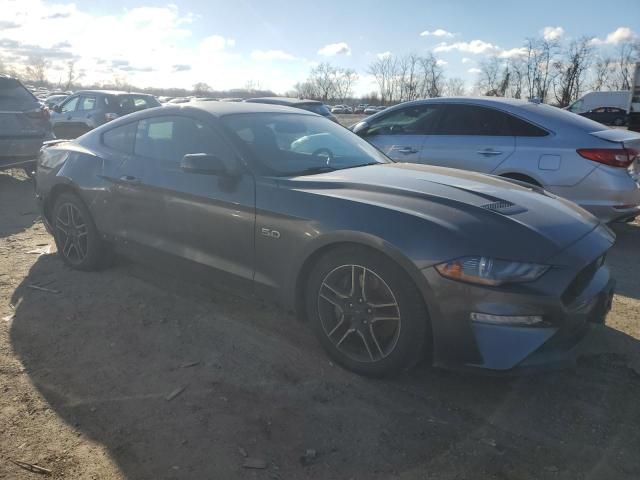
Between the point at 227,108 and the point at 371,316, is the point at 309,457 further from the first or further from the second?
the point at 227,108

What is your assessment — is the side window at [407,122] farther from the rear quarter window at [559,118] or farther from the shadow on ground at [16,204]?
the shadow on ground at [16,204]

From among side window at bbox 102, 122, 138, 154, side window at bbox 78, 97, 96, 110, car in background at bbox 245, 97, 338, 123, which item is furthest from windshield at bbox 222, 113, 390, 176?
side window at bbox 78, 97, 96, 110

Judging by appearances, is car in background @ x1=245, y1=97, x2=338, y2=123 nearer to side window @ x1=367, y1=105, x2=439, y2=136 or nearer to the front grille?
side window @ x1=367, y1=105, x2=439, y2=136

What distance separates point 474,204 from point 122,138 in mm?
2964

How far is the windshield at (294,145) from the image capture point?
3.40 meters

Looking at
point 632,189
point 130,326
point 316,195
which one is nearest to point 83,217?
point 130,326

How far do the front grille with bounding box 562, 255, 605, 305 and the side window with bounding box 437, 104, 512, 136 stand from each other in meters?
3.15

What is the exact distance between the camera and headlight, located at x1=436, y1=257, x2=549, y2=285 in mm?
2434

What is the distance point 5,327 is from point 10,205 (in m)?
4.50

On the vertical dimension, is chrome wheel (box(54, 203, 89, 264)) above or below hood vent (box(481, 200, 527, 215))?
below

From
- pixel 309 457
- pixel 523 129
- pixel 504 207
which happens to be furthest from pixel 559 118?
pixel 309 457

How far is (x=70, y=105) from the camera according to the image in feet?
41.9

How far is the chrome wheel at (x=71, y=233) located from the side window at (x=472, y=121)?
13.3ft

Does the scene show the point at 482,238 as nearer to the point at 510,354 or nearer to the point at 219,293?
the point at 510,354
